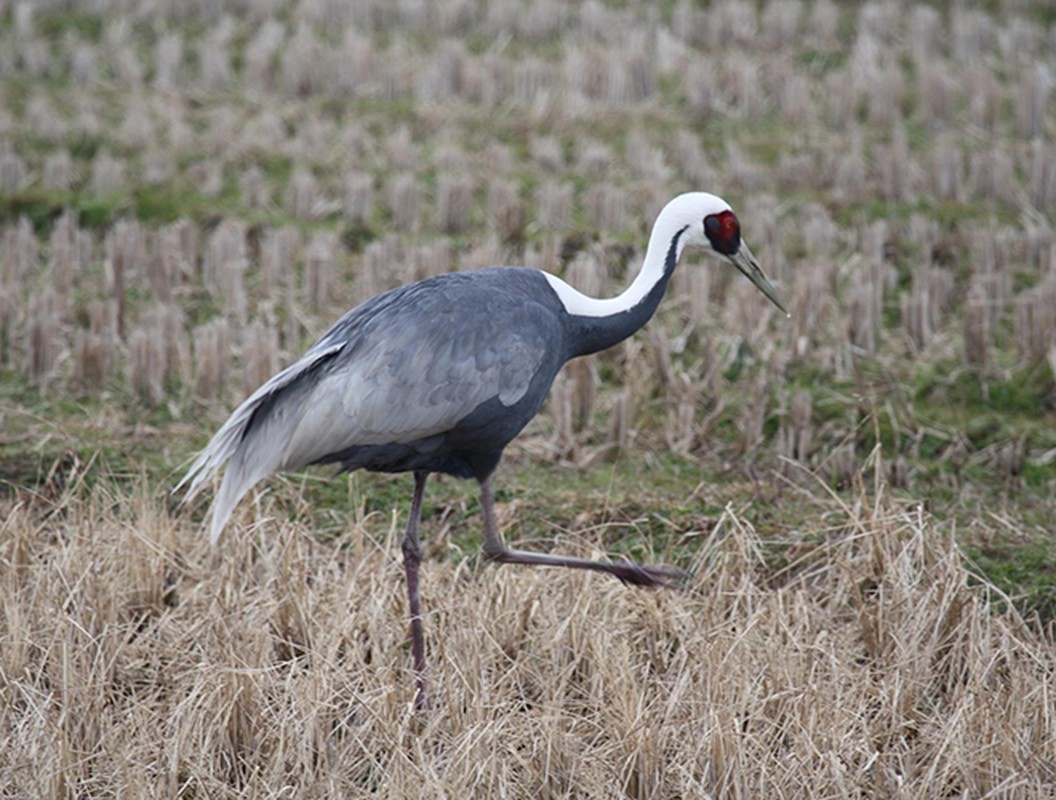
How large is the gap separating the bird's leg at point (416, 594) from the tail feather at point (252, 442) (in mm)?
479

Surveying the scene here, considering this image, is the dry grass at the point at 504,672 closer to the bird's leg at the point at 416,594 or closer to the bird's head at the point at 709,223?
the bird's leg at the point at 416,594

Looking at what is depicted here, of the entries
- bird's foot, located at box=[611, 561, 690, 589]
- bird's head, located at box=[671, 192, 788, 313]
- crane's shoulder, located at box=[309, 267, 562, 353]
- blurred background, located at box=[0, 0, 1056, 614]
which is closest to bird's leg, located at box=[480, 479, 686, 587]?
bird's foot, located at box=[611, 561, 690, 589]

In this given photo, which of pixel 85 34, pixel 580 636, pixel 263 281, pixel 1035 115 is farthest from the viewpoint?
pixel 85 34

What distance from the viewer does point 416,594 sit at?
193 inches

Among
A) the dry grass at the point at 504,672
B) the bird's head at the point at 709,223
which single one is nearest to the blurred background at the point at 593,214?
the dry grass at the point at 504,672

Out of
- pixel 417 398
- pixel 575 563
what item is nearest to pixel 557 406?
pixel 575 563

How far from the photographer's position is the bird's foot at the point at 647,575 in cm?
482

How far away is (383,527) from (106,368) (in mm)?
1871

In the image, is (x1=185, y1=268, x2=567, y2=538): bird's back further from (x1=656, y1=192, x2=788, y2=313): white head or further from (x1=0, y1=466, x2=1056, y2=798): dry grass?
(x1=656, y1=192, x2=788, y2=313): white head

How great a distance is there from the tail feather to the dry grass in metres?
0.38

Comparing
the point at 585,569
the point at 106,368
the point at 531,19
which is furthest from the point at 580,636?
the point at 531,19

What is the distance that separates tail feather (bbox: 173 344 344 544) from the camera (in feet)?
15.8

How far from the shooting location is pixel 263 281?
328 inches

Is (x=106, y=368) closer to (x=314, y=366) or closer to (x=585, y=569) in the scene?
(x=314, y=366)
